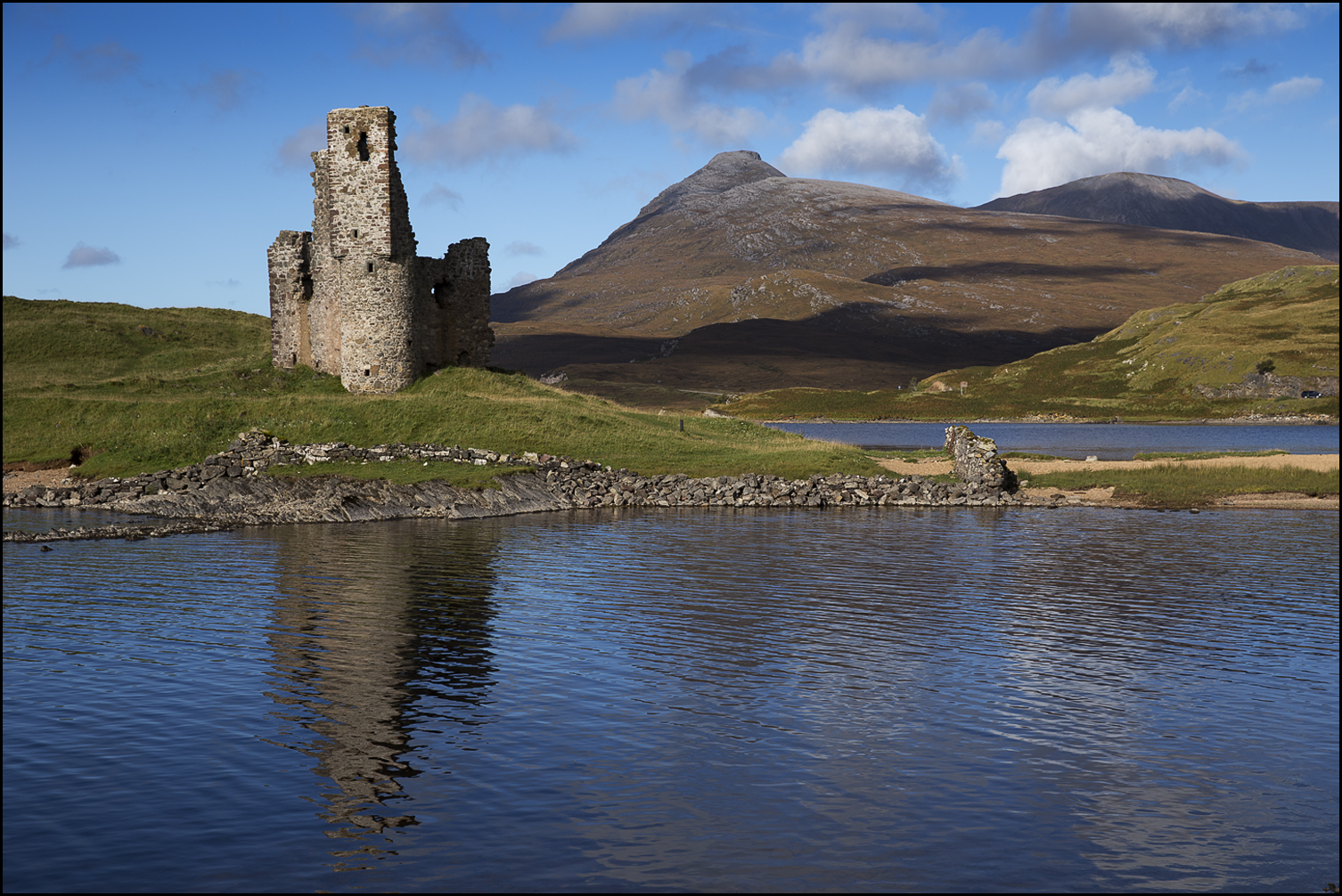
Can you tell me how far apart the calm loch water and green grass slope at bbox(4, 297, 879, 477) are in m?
19.7

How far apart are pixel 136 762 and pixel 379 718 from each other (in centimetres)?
401

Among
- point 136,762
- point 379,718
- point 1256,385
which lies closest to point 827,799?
point 379,718

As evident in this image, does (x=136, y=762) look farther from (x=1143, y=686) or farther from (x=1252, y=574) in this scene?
(x=1252, y=574)

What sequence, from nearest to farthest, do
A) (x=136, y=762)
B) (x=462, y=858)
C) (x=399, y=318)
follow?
(x=462, y=858) < (x=136, y=762) < (x=399, y=318)

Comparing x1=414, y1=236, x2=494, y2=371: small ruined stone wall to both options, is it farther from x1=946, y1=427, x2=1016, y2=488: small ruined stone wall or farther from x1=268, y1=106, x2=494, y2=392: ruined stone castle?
x1=946, y1=427, x2=1016, y2=488: small ruined stone wall

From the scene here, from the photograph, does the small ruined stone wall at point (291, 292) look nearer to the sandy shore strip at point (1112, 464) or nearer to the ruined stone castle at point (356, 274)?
the ruined stone castle at point (356, 274)

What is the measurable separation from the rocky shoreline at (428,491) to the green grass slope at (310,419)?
178 cm

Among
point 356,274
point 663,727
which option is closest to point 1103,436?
point 356,274

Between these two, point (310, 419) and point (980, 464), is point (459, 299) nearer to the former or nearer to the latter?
point (310, 419)

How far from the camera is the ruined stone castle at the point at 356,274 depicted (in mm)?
62719

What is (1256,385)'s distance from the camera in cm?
18562

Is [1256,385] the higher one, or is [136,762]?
[1256,385]

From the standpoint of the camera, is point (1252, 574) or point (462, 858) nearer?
point (462, 858)

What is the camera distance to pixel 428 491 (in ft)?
166
